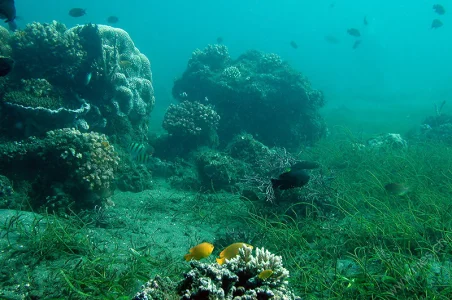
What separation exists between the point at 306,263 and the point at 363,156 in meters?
8.52

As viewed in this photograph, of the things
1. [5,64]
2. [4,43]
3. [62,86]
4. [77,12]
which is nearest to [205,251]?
[5,64]

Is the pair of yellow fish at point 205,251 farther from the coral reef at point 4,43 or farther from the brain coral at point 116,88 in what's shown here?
the coral reef at point 4,43

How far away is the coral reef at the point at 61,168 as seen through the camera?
6.20 meters

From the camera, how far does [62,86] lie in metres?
8.41

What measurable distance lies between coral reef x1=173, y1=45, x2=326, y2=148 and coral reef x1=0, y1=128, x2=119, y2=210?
7027 millimetres

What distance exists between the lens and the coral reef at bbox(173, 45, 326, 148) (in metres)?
13.5

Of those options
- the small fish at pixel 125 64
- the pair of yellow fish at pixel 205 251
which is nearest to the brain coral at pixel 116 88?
the small fish at pixel 125 64

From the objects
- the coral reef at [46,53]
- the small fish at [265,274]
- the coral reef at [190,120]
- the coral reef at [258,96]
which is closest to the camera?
the small fish at [265,274]

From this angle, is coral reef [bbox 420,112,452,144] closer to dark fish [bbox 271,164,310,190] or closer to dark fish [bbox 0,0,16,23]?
dark fish [bbox 271,164,310,190]

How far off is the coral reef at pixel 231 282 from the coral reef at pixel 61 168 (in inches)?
181

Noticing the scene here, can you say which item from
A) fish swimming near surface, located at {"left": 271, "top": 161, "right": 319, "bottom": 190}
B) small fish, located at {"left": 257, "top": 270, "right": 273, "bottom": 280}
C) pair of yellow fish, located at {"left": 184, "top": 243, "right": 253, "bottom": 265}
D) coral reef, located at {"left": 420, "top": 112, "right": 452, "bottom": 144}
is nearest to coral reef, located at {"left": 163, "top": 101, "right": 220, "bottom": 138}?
fish swimming near surface, located at {"left": 271, "top": 161, "right": 319, "bottom": 190}

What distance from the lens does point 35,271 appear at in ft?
11.8

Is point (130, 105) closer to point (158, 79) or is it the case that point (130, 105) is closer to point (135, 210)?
point (135, 210)

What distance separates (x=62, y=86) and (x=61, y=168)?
3384 mm
